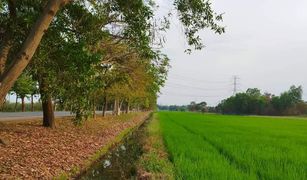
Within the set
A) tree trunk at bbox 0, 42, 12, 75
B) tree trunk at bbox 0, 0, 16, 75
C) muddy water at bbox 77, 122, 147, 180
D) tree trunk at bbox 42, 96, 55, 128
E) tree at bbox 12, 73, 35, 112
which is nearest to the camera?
tree trunk at bbox 0, 42, 12, 75

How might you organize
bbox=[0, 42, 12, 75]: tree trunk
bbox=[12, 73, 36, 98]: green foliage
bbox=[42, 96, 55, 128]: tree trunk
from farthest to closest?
bbox=[42, 96, 55, 128]: tree trunk < bbox=[12, 73, 36, 98]: green foliage < bbox=[0, 42, 12, 75]: tree trunk

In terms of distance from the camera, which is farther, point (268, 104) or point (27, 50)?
point (268, 104)

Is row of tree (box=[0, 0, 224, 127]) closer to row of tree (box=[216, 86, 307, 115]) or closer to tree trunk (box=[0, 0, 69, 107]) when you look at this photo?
tree trunk (box=[0, 0, 69, 107])

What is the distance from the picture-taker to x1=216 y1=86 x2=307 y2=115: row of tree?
15200cm

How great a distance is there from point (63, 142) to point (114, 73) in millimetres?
12831

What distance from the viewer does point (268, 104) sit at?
508ft

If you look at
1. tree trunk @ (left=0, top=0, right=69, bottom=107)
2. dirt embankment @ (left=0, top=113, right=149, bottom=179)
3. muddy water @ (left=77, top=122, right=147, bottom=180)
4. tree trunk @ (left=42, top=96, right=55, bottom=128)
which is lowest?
muddy water @ (left=77, top=122, right=147, bottom=180)

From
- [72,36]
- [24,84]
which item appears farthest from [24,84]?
[72,36]

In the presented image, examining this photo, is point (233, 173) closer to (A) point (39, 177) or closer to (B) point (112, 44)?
(A) point (39, 177)

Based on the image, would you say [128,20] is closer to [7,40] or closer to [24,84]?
[7,40]

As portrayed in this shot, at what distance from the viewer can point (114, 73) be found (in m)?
32.0

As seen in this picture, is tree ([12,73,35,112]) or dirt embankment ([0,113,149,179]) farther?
tree ([12,73,35,112])

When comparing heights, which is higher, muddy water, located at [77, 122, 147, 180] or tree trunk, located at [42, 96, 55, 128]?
tree trunk, located at [42, 96, 55, 128]

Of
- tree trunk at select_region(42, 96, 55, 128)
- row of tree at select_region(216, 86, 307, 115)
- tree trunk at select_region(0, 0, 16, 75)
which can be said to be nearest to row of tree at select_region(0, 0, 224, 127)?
tree trunk at select_region(0, 0, 16, 75)
